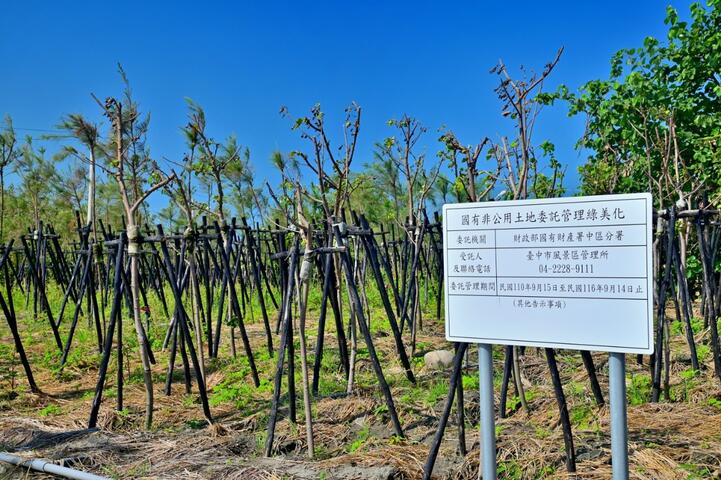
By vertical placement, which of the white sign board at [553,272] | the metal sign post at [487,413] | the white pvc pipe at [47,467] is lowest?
the white pvc pipe at [47,467]

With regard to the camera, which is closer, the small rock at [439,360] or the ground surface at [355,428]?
the ground surface at [355,428]

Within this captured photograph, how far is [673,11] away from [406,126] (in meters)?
3.94

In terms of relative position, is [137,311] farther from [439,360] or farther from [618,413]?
[618,413]

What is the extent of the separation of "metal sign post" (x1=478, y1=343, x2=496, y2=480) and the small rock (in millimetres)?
2888

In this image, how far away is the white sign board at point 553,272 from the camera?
2070 mm

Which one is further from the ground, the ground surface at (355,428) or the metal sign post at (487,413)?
the metal sign post at (487,413)

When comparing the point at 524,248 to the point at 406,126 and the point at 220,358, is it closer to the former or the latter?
the point at 220,358

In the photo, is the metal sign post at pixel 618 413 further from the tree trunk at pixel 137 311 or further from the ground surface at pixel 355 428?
the tree trunk at pixel 137 311

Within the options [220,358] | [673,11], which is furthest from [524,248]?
[673,11]

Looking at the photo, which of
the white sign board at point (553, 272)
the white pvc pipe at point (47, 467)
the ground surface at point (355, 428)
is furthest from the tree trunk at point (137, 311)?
the white sign board at point (553, 272)

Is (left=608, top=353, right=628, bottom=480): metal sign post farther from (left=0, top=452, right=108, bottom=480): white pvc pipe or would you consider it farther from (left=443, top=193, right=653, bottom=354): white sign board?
(left=0, top=452, right=108, bottom=480): white pvc pipe

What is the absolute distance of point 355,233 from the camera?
4.64 m

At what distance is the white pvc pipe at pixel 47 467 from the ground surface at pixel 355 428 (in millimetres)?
79

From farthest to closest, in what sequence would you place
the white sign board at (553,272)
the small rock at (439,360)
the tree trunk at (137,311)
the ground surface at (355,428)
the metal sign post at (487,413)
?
the small rock at (439,360) < the tree trunk at (137,311) < the ground surface at (355,428) < the metal sign post at (487,413) < the white sign board at (553,272)
